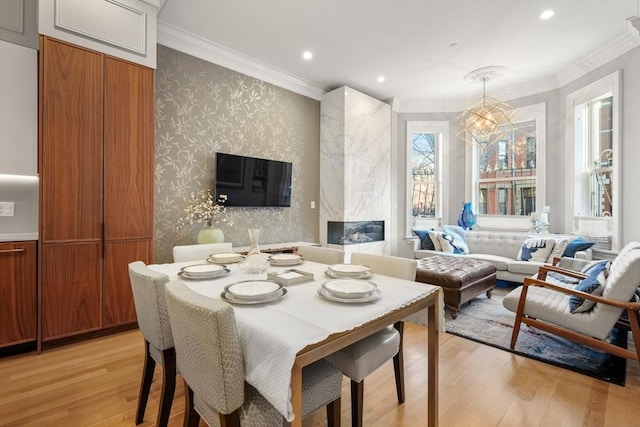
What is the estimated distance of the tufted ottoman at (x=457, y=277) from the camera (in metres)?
3.08

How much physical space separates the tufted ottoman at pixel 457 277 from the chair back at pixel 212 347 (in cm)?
262

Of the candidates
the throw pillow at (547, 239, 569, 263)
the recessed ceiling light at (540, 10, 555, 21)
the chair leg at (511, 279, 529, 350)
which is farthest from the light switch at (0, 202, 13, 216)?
the throw pillow at (547, 239, 569, 263)

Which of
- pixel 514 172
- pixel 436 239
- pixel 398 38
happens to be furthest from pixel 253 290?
pixel 514 172

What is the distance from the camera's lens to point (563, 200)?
457 cm

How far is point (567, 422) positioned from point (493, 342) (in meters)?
0.96

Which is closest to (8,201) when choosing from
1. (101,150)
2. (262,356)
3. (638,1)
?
(101,150)

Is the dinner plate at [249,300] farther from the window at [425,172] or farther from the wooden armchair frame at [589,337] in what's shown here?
the window at [425,172]

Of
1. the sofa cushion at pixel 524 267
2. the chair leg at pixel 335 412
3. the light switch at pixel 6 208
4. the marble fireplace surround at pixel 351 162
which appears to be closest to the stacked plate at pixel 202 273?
the chair leg at pixel 335 412

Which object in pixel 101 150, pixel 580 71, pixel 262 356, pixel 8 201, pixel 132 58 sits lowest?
pixel 262 356

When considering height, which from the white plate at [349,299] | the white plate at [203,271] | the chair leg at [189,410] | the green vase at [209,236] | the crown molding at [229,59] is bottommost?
the chair leg at [189,410]

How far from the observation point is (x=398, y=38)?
3.47 meters

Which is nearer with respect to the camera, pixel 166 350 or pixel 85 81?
pixel 166 350

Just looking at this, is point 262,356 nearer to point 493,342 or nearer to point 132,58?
point 493,342

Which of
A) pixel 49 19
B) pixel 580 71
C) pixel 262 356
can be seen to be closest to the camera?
pixel 262 356
